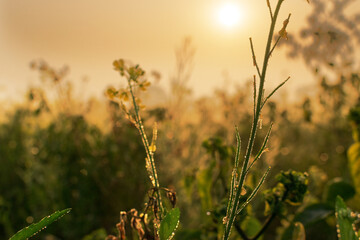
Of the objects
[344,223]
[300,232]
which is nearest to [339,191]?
[300,232]

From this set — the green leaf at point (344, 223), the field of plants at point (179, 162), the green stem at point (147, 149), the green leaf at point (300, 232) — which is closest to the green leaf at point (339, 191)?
the field of plants at point (179, 162)

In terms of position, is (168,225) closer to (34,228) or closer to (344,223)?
(34,228)

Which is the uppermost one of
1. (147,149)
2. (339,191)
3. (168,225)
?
(147,149)

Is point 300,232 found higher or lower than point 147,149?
lower

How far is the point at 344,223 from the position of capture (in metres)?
0.71

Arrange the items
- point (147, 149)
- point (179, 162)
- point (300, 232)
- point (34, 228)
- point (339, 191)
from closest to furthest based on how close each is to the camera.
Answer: point (34, 228)
point (147, 149)
point (300, 232)
point (339, 191)
point (179, 162)

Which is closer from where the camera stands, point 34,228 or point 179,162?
point 34,228

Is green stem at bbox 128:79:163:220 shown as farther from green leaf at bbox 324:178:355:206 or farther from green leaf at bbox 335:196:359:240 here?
green leaf at bbox 324:178:355:206

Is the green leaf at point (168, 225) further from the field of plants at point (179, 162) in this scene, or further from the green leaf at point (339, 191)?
the green leaf at point (339, 191)

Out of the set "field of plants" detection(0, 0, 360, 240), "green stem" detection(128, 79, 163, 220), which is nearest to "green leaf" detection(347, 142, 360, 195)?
"field of plants" detection(0, 0, 360, 240)

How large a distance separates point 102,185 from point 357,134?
4.17 feet

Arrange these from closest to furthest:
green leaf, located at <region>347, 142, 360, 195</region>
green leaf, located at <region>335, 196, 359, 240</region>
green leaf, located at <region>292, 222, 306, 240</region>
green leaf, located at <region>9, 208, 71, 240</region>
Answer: green leaf, located at <region>9, 208, 71, 240</region>, green leaf, located at <region>335, 196, 359, 240</region>, green leaf, located at <region>292, 222, 306, 240</region>, green leaf, located at <region>347, 142, 360, 195</region>

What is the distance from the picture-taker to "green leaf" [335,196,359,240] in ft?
2.30

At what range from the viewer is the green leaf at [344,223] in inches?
27.5
